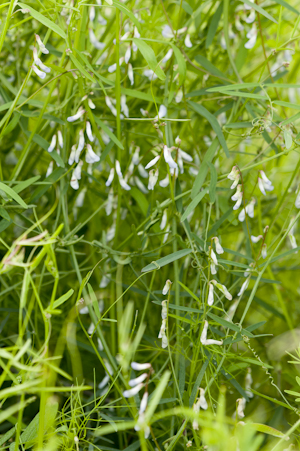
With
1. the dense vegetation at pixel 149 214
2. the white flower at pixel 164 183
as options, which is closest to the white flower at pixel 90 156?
the dense vegetation at pixel 149 214

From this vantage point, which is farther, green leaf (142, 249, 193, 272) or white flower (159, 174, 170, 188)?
white flower (159, 174, 170, 188)

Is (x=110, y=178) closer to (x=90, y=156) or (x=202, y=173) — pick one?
(x=90, y=156)

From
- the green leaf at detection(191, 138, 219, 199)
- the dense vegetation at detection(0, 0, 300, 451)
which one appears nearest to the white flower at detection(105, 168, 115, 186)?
the dense vegetation at detection(0, 0, 300, 451)

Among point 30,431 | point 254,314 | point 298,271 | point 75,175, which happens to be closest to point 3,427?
point 30,431

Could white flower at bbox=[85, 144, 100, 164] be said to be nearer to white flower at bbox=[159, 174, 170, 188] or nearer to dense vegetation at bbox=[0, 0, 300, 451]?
dense vegetation at bbox=[0, 0, 300, 451]

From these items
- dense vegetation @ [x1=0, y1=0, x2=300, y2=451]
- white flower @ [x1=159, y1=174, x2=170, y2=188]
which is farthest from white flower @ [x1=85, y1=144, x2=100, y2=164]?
white flower @ [x1=159, y1=174, x2=170, y2=188]

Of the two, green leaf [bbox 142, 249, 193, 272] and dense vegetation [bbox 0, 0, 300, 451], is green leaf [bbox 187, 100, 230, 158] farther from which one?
green leaf [bbox 142, 249, 193, 272]

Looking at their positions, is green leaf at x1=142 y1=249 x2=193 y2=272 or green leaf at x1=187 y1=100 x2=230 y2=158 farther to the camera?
green leaf at x1=187 y1=100 x2=230 y2=158

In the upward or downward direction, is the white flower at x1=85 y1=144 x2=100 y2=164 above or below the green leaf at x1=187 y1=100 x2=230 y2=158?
above

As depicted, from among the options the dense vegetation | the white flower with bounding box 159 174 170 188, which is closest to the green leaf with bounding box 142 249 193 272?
the dense vegetation

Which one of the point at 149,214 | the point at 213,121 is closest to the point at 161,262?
the point at 149,214
